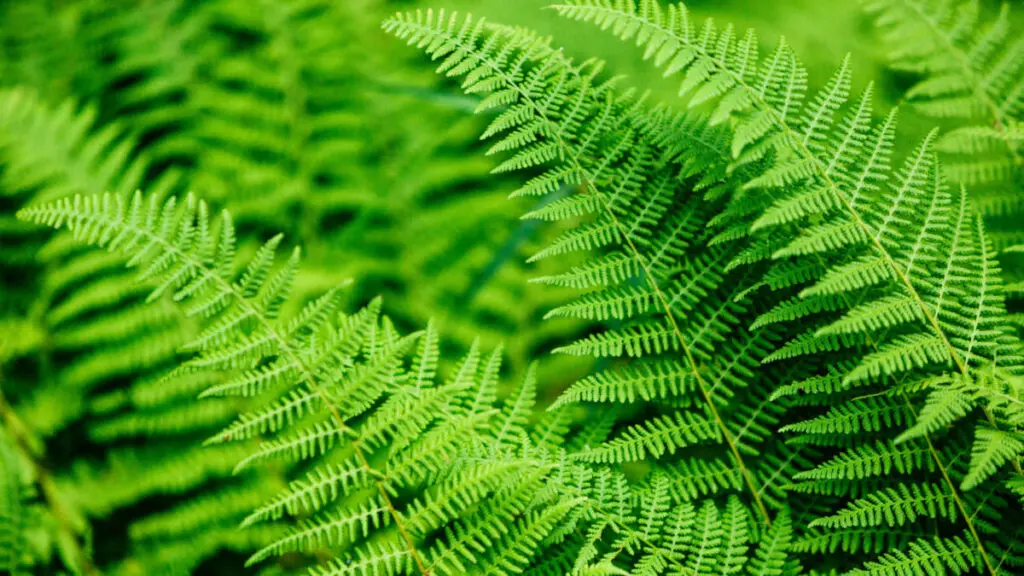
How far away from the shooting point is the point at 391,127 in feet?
7.34

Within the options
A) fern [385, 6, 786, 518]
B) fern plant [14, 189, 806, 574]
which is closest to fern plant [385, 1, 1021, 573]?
fern [385, 6, 786, 518]

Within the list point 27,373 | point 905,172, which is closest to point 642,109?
point 905,172

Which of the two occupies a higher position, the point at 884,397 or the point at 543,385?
the point at 884,397

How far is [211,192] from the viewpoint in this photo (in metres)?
2.05

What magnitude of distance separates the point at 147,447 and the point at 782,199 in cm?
182

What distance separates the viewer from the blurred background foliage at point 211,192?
5.75 feet

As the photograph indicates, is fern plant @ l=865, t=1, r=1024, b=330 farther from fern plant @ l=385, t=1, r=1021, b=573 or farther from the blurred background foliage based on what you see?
the blurred background foliage

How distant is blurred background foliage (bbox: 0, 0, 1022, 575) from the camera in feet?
5.75

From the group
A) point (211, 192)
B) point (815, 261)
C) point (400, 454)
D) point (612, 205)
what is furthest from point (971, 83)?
point (211, 192)

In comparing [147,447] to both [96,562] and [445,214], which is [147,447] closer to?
[96,562]

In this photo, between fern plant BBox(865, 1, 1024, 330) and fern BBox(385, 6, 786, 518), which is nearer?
fern BBox(385, 6, 786, 518)

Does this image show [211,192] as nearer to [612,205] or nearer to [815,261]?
[612,205]

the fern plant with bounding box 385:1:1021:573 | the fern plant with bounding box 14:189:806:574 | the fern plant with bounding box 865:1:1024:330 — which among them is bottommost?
the fern plant with bounding box 14:189:806:574

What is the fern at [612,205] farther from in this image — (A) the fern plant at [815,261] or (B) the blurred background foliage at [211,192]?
(B) the blurred background foliage at [211,192]
